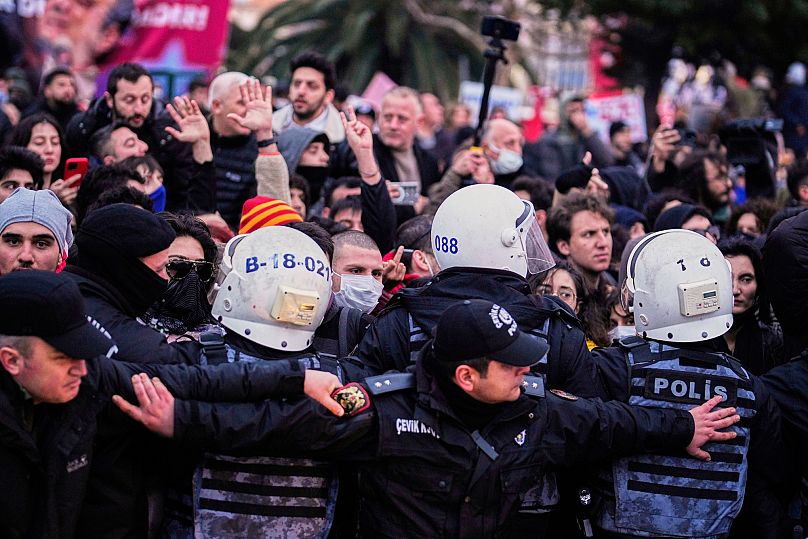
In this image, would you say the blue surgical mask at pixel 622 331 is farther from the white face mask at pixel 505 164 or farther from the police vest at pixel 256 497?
the white face mask at pixel 505 164

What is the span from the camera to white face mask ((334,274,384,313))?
17.6 feet

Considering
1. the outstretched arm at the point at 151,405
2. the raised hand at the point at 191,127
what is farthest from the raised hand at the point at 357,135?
the outstretched arm at the point at 151,405

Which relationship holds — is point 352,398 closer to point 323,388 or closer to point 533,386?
point 323,388

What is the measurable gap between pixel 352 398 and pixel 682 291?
1.43 metres

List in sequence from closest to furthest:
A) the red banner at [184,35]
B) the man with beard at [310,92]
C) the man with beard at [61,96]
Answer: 1. the man with beard at [310,92]
2. the man with beard at [61,96]
3. the red banner at [184,35]

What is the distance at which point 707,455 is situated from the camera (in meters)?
4.28

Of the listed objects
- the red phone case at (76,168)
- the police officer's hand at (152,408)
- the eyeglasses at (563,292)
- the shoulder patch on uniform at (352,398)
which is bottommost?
the police officer's hand at (152,408)

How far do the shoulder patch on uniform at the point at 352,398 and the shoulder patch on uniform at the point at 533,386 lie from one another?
59 cm

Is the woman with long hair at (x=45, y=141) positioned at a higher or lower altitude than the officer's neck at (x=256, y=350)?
higher

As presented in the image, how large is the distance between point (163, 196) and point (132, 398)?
134 inches

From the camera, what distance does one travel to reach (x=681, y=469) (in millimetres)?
4332

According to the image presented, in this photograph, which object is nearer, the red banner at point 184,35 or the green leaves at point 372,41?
the red banner at point 184,35

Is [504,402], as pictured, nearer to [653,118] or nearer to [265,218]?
[265,218]

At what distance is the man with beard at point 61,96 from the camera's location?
32.3 ft
